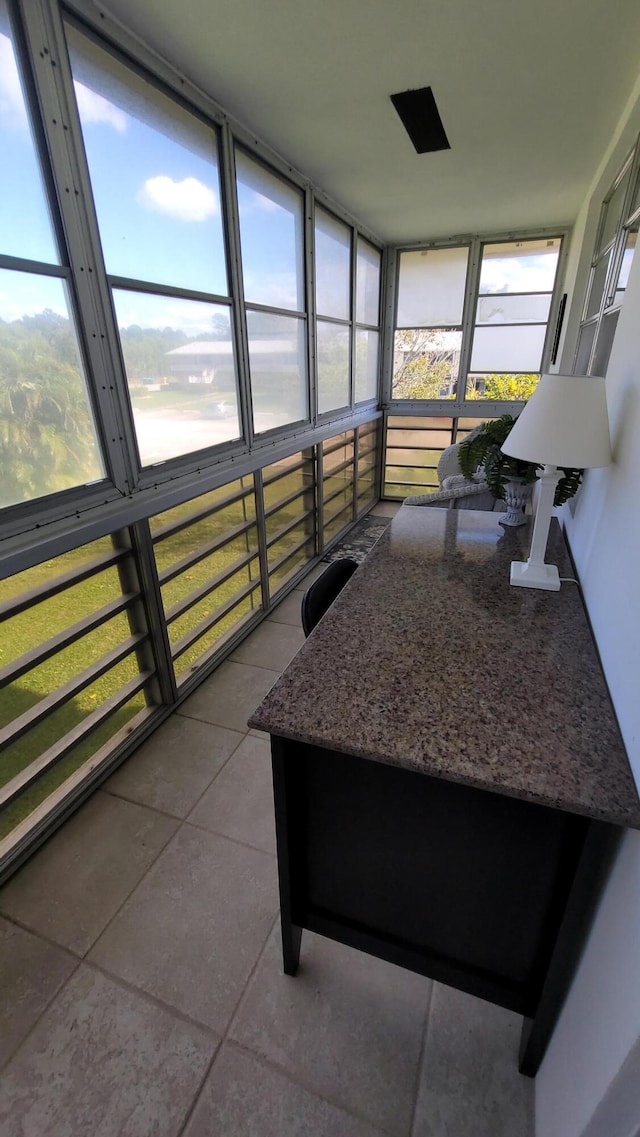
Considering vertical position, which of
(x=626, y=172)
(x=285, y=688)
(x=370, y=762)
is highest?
(x=626, y=172)

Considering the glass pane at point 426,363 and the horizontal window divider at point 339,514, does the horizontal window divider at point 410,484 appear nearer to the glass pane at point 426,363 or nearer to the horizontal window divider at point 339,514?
the glass pane at point 426,363

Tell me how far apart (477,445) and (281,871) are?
156 centimetres

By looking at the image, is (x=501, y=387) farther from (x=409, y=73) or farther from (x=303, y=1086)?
(x=303, y=1086)

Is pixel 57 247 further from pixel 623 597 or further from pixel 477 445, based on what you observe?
pixel 623 597

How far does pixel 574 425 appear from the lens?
1.17m

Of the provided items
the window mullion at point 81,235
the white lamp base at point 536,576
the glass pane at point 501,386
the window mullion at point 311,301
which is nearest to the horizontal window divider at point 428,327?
the glass pane at point 501,386

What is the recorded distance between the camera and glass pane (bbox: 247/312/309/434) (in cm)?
276

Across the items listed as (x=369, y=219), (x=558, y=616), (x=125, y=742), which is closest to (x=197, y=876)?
(x=125, y=742)

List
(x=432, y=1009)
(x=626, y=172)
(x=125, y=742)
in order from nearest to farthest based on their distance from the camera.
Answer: (x=432, y=1009) < (x=125, y=742) < (x=626, y=172)

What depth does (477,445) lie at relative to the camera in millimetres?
1817

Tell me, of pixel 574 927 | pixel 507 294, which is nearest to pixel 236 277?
pixel 574 927

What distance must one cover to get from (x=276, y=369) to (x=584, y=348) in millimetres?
1850

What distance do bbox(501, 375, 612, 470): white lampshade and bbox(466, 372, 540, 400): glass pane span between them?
4222 mm

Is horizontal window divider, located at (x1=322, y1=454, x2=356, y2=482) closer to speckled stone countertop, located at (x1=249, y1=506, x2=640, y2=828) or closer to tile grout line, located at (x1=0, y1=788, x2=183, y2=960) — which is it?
speckled stone countertop, located at (x1=249, y1=506, x2=640, y2=828)
